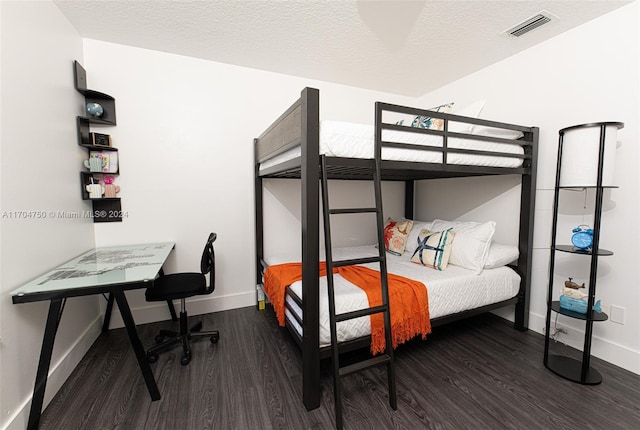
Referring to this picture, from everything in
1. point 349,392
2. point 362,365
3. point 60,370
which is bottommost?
point 349,392

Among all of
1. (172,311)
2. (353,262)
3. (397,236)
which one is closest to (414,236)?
(397,236)

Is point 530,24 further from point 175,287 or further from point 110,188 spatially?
point 110,188

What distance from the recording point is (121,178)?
245 centimetres

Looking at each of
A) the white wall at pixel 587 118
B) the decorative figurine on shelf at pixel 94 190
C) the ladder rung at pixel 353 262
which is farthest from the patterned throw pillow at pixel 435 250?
the decorative figurine on shelf at pixel 94 190

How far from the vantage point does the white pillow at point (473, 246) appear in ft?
Answer: 7.44

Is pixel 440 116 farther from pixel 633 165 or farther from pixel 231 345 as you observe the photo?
pixel 231 345

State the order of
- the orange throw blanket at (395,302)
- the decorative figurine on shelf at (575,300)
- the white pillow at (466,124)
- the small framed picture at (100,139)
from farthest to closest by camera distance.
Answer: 1. the small framed picture at (100,139)
2. the white pillow at (466,124)
3. the decorative figurine on shelf at (575,300)
4. the orange throw blanket at (395,302)

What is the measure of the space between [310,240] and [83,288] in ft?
3.88

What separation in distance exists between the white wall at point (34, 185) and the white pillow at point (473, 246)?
290cm

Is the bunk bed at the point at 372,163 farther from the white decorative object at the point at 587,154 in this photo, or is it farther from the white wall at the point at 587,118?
the white decorative object at the point at 587,154

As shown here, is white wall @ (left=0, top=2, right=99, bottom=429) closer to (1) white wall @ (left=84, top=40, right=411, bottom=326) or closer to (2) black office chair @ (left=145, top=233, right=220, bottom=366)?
(1) white wall @ (left=84, top=40, right=411, bottom=326)

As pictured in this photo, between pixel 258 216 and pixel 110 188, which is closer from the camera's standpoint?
pixel 110 188

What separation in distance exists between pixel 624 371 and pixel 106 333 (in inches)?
156

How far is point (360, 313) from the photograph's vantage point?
1.53 metres
